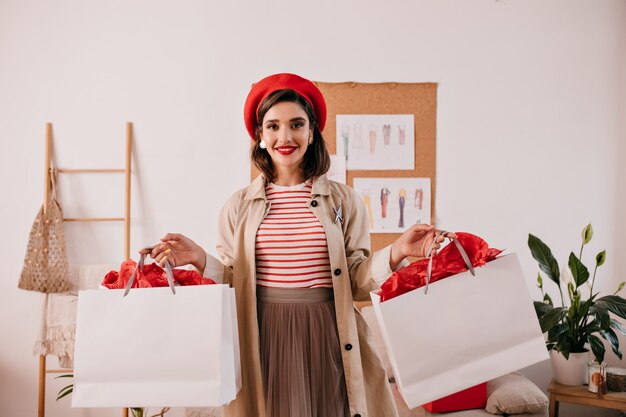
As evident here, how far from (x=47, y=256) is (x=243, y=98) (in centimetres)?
137

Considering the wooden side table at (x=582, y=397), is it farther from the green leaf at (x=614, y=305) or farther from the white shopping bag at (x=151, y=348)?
the white shopping bag at (x=151, y=348)

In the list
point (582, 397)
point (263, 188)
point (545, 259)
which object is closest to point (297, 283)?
point (263, 188)

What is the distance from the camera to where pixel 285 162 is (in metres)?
1.57

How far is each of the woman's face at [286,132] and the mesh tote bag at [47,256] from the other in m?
1.91

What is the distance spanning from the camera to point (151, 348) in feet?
4.04

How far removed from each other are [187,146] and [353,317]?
6.18 ft

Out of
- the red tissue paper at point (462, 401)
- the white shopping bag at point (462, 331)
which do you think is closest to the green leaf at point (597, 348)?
the red tissue paper at point (462, 401)

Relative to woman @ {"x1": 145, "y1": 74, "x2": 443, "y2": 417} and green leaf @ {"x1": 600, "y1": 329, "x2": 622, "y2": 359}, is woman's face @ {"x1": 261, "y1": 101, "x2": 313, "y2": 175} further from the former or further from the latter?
green leaf @ {"x1": 600, "y1": 329, "x2": 622, "y2": 359}

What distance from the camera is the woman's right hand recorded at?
4.43 ft

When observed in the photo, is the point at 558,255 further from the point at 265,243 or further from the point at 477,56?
→ the point at 265,243

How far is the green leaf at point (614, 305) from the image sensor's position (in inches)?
99.3

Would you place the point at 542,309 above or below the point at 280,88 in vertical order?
below

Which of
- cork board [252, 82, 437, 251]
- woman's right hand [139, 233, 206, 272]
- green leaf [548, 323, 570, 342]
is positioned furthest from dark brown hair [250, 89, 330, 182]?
green leaf [548, 323, 570, 342]

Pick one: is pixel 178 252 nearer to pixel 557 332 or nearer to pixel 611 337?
pixel 557 332
